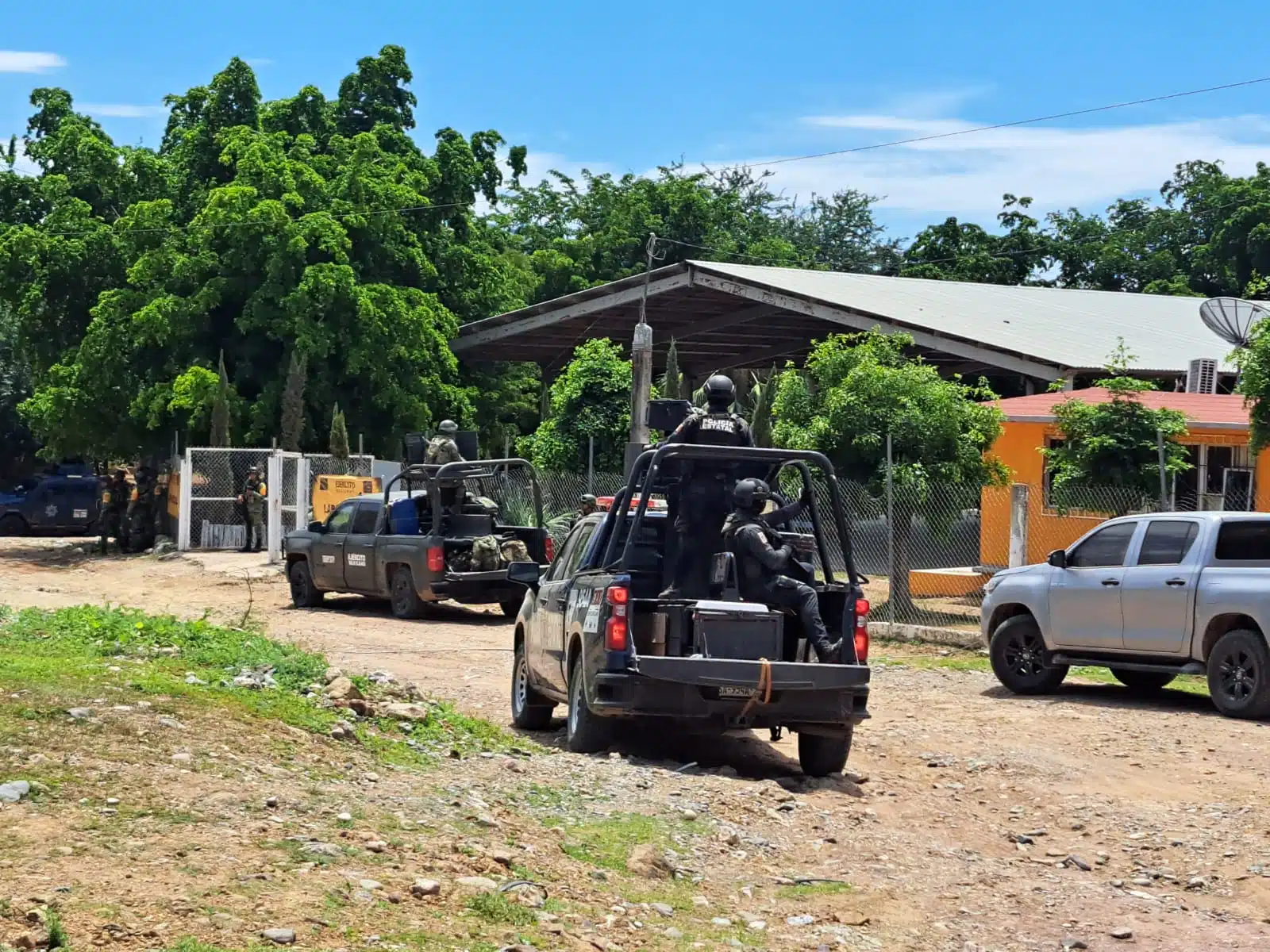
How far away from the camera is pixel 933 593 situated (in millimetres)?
22375

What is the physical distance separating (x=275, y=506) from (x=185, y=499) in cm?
432

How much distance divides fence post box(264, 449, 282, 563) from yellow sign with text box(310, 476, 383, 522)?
0.71m

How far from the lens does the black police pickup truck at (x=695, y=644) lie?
9.70 m

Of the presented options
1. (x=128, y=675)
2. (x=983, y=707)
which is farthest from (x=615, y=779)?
(x=983, y=707)

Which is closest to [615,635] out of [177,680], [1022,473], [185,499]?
[177,680]

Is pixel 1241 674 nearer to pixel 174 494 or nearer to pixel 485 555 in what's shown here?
pixel 485 555

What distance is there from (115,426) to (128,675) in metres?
30.2

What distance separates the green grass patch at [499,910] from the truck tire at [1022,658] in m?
9.69

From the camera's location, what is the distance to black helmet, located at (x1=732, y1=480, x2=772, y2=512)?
10047 mm

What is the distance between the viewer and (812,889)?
7254 mm

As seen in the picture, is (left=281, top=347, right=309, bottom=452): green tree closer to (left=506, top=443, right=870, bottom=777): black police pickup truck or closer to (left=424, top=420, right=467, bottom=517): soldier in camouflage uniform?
(left=424, top=420, right=467, bottom=517): soldier in camouflage uniform

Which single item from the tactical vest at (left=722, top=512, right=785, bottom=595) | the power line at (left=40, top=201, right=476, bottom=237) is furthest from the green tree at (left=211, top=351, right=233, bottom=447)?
the tactical vest at (left=722, top=512, right=785, bottom=595)

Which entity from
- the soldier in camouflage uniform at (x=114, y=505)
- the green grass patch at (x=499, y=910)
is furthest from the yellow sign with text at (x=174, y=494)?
the green grass patch at (x=499, y=910)

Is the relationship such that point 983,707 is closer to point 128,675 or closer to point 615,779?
point 615,779
